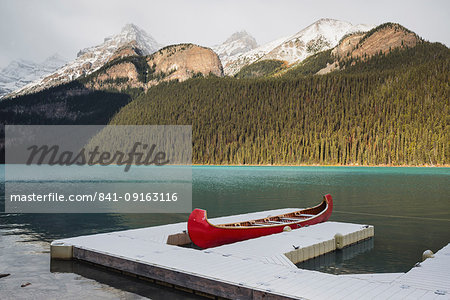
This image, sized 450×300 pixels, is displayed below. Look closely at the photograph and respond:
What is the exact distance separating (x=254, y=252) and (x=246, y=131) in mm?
139736

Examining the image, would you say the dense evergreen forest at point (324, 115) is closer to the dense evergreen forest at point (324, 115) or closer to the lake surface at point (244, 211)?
the dense evergreen forest at point (324, 115)

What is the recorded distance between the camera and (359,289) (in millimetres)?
9438

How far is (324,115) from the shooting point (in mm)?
144375

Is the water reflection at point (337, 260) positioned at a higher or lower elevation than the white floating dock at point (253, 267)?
lower

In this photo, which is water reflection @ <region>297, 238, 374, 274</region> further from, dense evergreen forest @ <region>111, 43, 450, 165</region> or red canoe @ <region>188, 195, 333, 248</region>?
dense evergreen forest @ <region>111, 43, 450, 165</region>

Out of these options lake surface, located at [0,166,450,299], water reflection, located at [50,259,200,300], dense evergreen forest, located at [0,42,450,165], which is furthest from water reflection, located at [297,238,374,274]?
dense evergreen forest, located at [0,42,450,165]

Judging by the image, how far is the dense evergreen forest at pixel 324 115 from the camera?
400 ft

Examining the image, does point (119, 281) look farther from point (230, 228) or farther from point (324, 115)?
point (324, 115)

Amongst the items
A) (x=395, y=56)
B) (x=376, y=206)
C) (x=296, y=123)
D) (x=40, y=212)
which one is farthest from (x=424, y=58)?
(x=40, y=212)

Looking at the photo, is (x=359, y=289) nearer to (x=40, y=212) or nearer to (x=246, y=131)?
(x=40, y=212)

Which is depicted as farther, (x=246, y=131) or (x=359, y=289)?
(x=246, y=131)

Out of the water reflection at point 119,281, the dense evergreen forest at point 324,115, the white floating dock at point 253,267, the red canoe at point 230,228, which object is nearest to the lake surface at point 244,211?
the water reflection at point 119,281

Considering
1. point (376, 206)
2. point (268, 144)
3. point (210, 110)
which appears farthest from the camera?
point (210, 110)

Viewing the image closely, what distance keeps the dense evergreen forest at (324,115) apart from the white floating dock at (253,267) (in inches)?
4347
